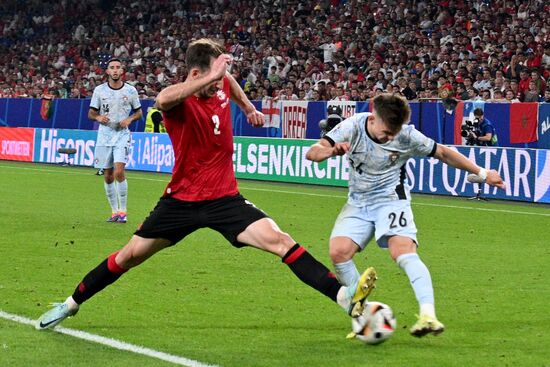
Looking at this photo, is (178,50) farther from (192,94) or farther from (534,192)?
(192,94)

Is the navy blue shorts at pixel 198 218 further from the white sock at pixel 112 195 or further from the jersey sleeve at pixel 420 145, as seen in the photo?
the white sock at pixel 112 195

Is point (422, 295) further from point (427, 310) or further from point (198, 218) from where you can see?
point (198, 218)

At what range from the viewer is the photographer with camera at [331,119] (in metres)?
24.5

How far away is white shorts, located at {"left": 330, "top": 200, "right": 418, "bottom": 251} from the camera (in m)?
7.34

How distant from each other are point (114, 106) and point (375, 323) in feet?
30.8

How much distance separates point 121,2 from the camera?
154 ft

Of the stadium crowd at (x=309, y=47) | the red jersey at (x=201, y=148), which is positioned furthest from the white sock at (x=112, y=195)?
the stadium crowd at (x=309, y=47)

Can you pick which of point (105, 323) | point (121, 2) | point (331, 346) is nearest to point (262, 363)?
point (331, 346)

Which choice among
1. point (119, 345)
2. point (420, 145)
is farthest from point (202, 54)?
point (119, 345)

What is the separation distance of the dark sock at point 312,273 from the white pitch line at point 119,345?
946mm

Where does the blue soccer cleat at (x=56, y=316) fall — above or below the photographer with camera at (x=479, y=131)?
below

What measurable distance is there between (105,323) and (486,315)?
298 centimetres

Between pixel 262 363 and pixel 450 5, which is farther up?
pixel 450 5

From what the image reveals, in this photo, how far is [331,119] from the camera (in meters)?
24.8
